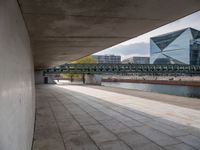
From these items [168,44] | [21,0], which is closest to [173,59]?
[168,44]

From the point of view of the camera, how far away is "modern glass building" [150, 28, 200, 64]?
65688 millimetres

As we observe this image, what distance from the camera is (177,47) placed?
72.3 m

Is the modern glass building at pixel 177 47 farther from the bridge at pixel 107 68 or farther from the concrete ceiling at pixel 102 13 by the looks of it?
the concrete ceiling at pixel 102 13

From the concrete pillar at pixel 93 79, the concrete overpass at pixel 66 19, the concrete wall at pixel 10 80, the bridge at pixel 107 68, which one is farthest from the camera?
the bridge at pixel 107 68

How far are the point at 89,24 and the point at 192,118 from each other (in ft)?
15.0

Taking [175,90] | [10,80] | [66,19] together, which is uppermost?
[66,19]

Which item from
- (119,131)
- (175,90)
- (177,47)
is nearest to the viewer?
(119,131)

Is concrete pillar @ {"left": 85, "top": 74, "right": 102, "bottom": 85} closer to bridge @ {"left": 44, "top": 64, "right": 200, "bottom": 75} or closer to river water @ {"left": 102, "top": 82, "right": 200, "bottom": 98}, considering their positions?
bridge @ {"left": 44, "top": 64, "right": 200, "bottom": 75}

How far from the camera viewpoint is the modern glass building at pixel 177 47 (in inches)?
2586

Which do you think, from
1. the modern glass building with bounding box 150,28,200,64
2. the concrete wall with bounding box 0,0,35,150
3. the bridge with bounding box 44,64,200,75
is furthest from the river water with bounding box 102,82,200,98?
the modern glass building with bounding box 150,28,200,64

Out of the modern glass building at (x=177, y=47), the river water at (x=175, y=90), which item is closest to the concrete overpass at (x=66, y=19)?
the river water at (x=175, y=90)

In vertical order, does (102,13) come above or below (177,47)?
below

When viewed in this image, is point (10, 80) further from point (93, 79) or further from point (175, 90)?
point (175, 90)

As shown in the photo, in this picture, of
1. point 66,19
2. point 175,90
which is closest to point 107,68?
point 175,90
